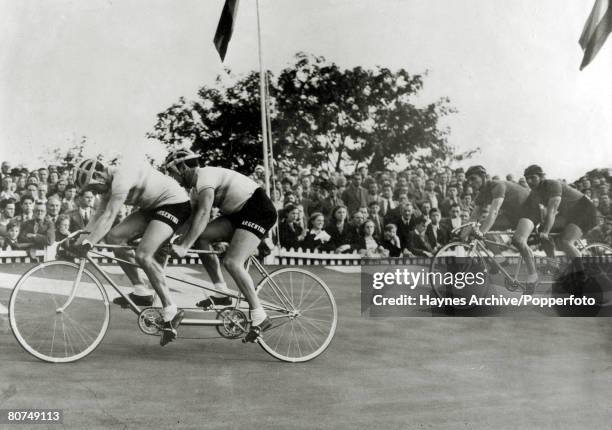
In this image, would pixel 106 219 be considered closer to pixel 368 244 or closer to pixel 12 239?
pixel 12 239

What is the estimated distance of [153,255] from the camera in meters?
4.57

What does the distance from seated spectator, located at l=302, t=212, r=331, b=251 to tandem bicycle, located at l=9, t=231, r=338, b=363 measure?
326 millimetres

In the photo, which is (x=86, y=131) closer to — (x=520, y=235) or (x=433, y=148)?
(x=433, y=148)

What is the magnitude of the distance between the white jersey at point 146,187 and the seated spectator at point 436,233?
1.98m

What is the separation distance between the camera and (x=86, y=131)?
493 cm

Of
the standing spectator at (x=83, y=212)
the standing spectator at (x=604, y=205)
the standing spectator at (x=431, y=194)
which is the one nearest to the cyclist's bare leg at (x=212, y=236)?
the standing spectator at (x=83, y=212)

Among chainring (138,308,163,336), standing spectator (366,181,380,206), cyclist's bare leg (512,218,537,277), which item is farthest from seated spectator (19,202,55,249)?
cyclist's bare leg (512,218,537,277)

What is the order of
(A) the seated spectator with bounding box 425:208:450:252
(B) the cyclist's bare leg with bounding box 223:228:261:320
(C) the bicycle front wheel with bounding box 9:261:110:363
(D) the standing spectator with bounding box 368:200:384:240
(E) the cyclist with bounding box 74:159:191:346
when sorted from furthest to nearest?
(A) the seated spectator with bounding box 425:208:450:252 < (D) the standing spectator with bounding box 368:200:384:240 < (B) the cyclist's bare leg with bounding box 223:228:261:320 < (E) the cyclist with bounding box 74:159:191:346 < (C) the bicycle front wheel with bounding box 9:261:110:363

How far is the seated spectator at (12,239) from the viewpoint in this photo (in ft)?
15.7

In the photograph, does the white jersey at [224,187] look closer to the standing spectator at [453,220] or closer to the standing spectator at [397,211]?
the standing spectator at [397,211]

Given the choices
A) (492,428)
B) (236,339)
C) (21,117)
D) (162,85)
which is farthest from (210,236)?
(492,428)

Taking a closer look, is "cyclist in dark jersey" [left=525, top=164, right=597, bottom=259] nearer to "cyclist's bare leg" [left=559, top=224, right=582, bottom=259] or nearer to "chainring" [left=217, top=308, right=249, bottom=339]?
"cyclist's bare leg" [left=559, top=224, right=582, bottom=259]

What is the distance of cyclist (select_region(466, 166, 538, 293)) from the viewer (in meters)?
5.17

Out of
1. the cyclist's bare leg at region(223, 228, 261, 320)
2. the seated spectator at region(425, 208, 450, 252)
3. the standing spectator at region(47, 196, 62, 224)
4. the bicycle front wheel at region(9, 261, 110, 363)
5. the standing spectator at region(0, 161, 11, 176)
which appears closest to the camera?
the bicycle front wheel at region(9, 261, 110, 363)
